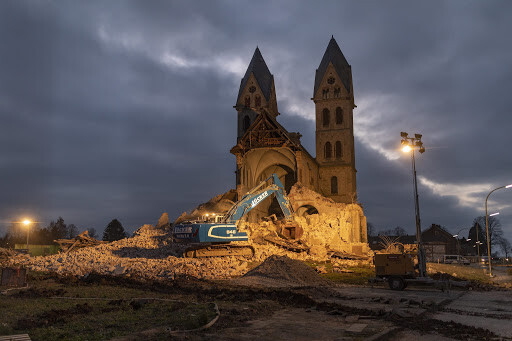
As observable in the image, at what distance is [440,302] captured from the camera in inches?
565

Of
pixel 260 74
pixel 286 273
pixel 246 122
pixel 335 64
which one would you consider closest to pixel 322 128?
pixel 335 64

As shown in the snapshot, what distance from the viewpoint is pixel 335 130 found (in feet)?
196

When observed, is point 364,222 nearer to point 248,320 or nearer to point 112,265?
point 112,265

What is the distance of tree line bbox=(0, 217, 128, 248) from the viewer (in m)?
75.3

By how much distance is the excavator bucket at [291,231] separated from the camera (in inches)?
1377

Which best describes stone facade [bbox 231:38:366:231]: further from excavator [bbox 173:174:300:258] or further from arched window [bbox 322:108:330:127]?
excavator [bbox 173:174:300:258]

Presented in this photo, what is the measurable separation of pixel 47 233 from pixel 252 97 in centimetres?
5175

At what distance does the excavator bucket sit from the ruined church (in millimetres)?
16240

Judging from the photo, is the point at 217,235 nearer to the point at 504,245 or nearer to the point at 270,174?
the point at 270,174

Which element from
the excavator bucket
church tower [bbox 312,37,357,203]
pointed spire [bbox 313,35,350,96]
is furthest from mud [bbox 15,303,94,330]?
pointed spire [bbox 313,35,350,96]

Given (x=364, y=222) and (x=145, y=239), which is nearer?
(x=145, y=239)

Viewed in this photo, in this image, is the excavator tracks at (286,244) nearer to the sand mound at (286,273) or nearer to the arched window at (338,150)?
the sand mound at (286,273)

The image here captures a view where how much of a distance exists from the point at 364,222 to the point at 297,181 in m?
9.00

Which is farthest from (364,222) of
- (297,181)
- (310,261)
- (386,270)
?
Result: (386,270)
